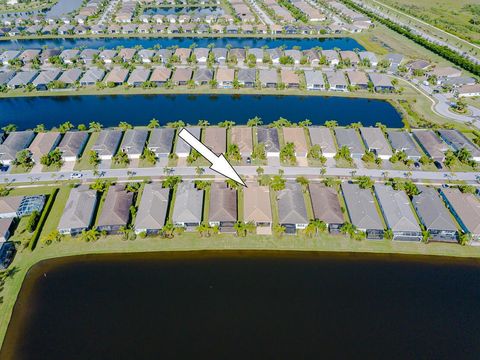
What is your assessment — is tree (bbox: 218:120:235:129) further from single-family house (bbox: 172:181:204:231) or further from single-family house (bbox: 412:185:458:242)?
single-family house (bbox: 412:185:458:242)

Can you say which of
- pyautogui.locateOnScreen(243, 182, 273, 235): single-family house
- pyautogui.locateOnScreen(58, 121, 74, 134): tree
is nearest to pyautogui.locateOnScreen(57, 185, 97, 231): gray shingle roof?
pyautogui.locateOnScreen(58, 121, 74, 134): tree

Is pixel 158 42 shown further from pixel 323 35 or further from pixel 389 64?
pixel 389 64

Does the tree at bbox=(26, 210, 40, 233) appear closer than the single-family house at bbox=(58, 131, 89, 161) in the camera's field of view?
Yes

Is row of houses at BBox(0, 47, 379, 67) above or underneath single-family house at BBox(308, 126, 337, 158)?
above

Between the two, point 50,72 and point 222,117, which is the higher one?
point 50,72

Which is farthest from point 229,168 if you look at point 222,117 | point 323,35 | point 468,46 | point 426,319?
point 468,46

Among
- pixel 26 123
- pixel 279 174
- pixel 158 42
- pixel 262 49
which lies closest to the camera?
pixel 279 174

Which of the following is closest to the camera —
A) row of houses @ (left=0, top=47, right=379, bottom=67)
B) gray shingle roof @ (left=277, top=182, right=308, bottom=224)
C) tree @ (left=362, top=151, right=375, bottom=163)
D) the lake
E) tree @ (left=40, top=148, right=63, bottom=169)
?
the lake
